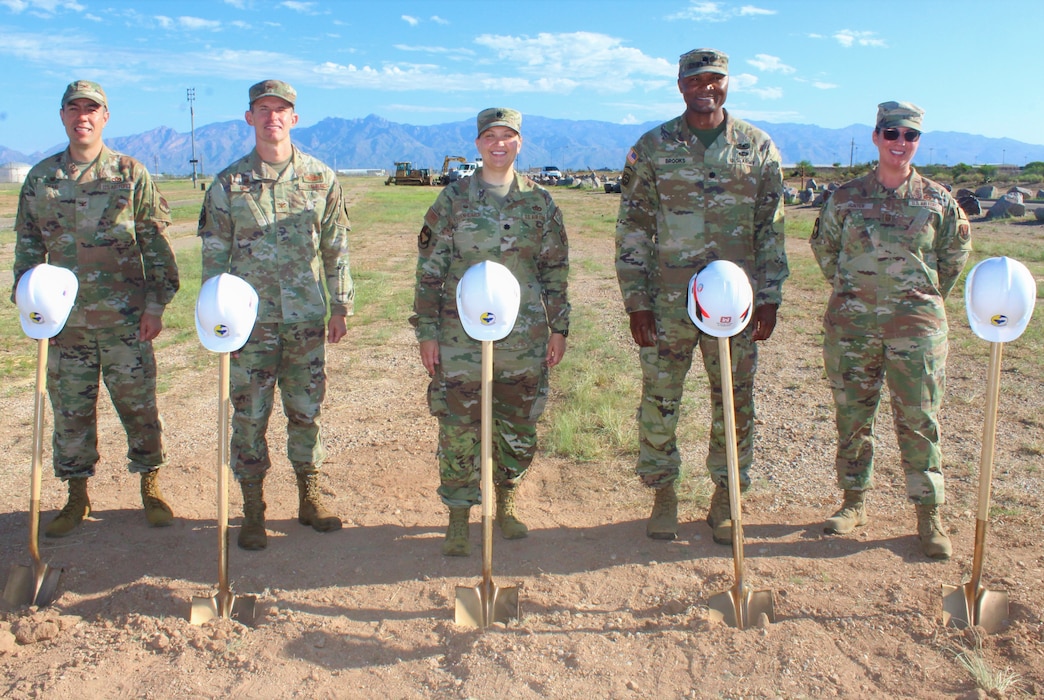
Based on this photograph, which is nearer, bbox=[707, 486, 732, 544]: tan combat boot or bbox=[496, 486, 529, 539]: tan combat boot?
bbox=[707, 486, 732, 544]: tan combat boot

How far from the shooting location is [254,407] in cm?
398

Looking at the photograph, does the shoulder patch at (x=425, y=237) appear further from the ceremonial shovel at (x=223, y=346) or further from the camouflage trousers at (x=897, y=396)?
the camouflage trousers at (x=897, y=396)

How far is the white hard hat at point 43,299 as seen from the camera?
3.49 metres

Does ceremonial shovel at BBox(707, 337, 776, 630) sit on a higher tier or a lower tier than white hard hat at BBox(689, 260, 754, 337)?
lower

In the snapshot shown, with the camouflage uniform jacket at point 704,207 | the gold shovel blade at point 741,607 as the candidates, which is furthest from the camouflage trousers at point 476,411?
the gold shovel blade at point 741,607

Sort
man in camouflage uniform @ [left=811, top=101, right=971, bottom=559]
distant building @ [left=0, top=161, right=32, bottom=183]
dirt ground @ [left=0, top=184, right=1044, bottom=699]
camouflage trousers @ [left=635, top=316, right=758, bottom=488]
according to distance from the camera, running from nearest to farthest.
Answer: dirt ground @ [left=0, top=184, right=1044, bottom=699]
man in camouflage uniform @ [left=811, top=101, right=971, bottom=559]
camouflage trousers @ [left=635, top=316, right=758, bottom=488]
distant building @ [left=0, top=161, right=32, bottom=183]

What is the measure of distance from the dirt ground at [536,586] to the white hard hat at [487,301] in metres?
1.23

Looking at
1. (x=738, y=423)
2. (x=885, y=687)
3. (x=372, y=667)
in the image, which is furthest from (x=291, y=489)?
(x=885, y=687)

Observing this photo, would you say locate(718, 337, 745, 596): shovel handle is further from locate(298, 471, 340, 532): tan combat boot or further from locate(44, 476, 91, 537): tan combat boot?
locate(44, 476, 91, 537): tan combat boot

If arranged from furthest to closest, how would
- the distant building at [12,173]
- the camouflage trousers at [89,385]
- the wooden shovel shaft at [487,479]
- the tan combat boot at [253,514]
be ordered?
the distant building at [12,173], the camouflage trousers at [89,385], the tan combat boot at [253,514], the wooden shovel shaft at [487,479]

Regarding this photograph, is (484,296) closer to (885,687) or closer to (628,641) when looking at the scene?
(628,641)

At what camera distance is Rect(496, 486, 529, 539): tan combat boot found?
4176mm

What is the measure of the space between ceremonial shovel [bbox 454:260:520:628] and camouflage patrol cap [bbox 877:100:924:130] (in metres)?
1.98

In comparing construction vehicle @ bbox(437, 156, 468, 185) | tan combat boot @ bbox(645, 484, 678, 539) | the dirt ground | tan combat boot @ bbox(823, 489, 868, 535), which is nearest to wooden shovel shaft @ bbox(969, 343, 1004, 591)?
the dirt ground
